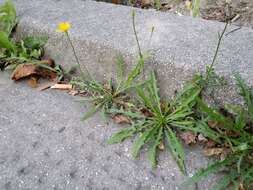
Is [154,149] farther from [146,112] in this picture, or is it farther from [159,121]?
[146,112]

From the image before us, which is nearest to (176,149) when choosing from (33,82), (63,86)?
(63,86)

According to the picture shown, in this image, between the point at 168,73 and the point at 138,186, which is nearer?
the point at 138,186

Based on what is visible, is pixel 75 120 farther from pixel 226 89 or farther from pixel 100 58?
pixel 226 89

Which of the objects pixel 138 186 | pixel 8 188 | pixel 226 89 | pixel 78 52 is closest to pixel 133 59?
pixel 78 52

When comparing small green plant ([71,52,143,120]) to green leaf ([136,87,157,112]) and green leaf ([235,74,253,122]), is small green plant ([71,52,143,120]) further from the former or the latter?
green leaf ([235,74,253,122])

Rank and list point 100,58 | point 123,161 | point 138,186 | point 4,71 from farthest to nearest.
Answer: point 4,71, point 100,58, point 123,161, point 138,186

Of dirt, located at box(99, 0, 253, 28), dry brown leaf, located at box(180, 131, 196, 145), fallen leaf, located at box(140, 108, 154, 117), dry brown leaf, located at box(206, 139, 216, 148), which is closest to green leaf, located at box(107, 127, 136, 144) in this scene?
fallen leaf, located at box(140, 108, 154, 117)

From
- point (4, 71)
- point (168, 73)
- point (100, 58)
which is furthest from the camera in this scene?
point (4, 71)
